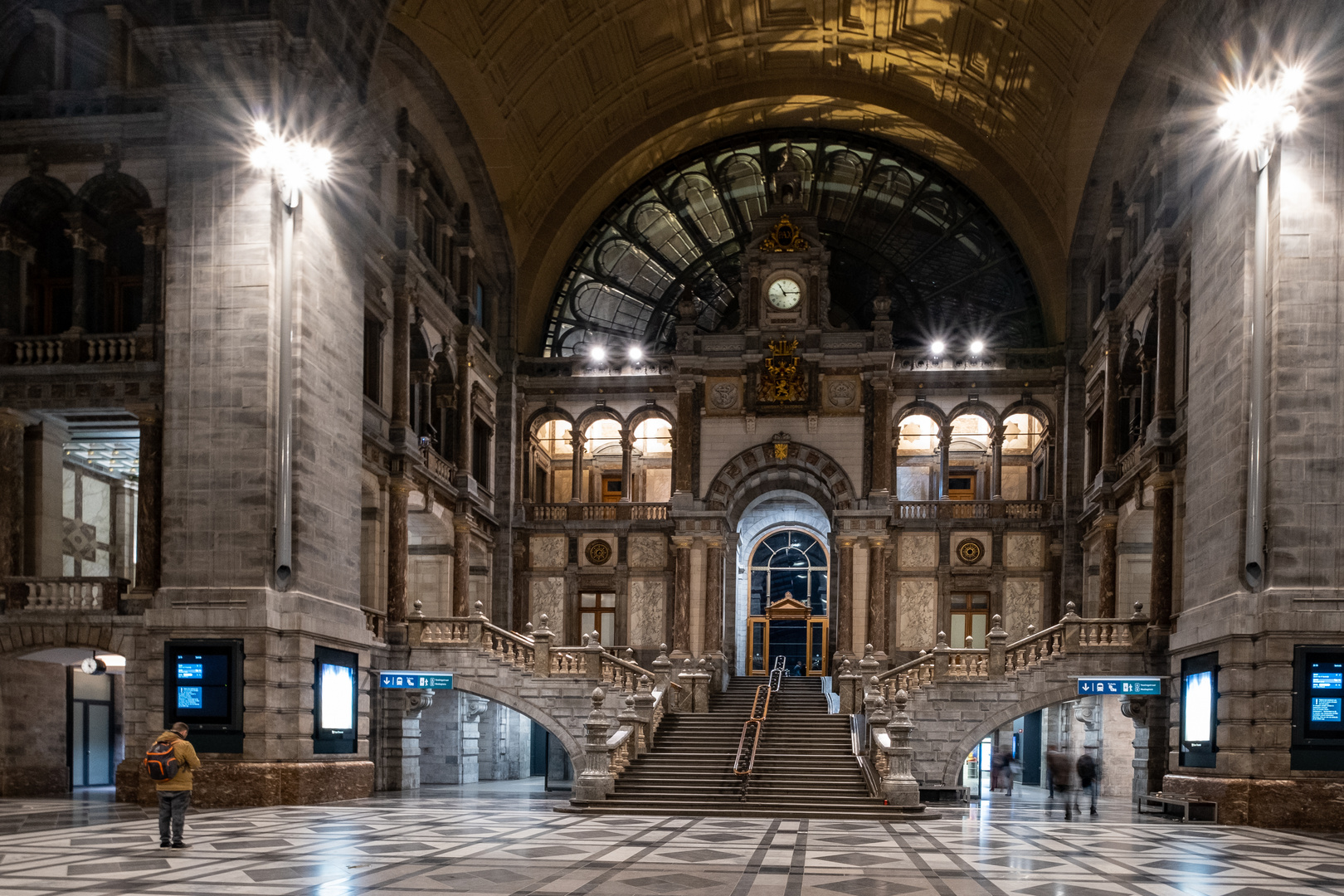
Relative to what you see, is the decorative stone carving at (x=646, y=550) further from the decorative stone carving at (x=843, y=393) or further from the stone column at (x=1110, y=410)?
the stone column at (x=1110, y=410)

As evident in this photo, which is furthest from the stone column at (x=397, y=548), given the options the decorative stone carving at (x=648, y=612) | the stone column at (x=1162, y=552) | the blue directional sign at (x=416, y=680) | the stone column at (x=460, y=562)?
the stone column at (x=1162, y=552)

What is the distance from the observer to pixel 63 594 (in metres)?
24.2

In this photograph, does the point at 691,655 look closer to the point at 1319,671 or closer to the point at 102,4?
the point at 1319,671

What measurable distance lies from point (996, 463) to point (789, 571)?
301 inches

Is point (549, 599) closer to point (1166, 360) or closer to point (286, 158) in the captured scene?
point (286, 158)

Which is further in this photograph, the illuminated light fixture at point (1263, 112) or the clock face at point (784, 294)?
the clock face at point (784, 294)

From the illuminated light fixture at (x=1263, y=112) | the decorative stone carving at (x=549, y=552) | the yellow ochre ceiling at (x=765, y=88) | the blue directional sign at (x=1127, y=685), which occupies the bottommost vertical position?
the blue directional sign at (x=1127, y=685)

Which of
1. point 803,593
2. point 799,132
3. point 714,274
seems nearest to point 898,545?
point 803,593

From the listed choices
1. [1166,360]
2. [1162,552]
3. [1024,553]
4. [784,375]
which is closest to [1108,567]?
[1162,552]

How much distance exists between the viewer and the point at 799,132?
4328 centimetres

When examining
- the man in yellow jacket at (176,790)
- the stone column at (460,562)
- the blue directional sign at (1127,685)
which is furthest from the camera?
the stone column at (460,562)

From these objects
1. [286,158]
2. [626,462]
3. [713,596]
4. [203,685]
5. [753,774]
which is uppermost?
[286,158]

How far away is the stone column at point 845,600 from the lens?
37188 mm

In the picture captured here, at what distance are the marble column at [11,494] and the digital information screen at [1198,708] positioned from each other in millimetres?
21628
